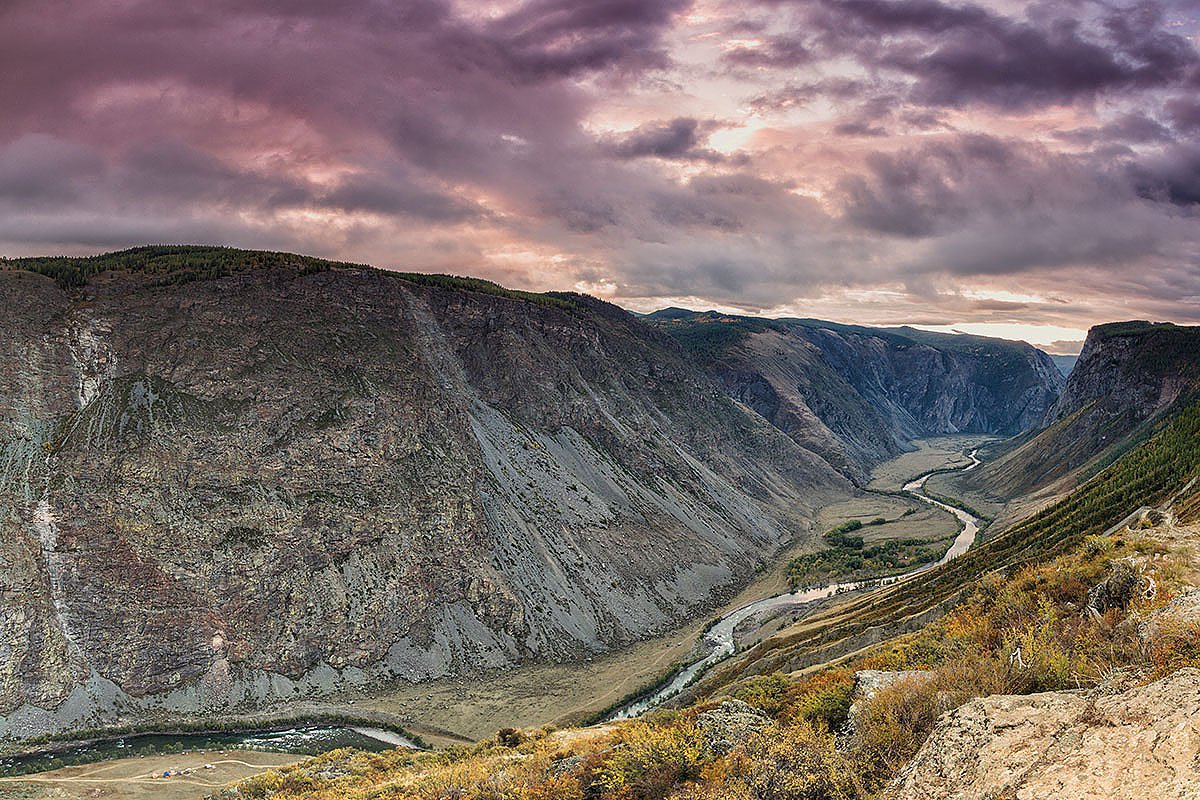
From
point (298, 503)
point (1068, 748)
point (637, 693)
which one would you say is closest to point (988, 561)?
point (637, 693)

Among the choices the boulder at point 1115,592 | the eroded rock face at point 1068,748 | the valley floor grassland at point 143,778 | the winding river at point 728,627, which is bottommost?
the winding river at point 728,627

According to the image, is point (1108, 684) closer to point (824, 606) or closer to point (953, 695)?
point (953, 695)

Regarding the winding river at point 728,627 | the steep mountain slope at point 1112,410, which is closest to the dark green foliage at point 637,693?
the winding river at point 728,627

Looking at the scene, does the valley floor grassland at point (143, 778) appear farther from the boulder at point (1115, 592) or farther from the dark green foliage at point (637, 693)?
the boulder at point (1115, 592)

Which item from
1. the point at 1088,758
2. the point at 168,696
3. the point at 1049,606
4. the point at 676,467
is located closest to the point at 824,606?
the point at 676,467

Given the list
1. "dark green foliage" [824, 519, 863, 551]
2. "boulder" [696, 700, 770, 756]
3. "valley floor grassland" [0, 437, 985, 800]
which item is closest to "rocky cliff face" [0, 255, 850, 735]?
"valley floor grassland" [0, 437, 985, 800]

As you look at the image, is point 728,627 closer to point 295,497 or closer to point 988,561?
point 988,561
